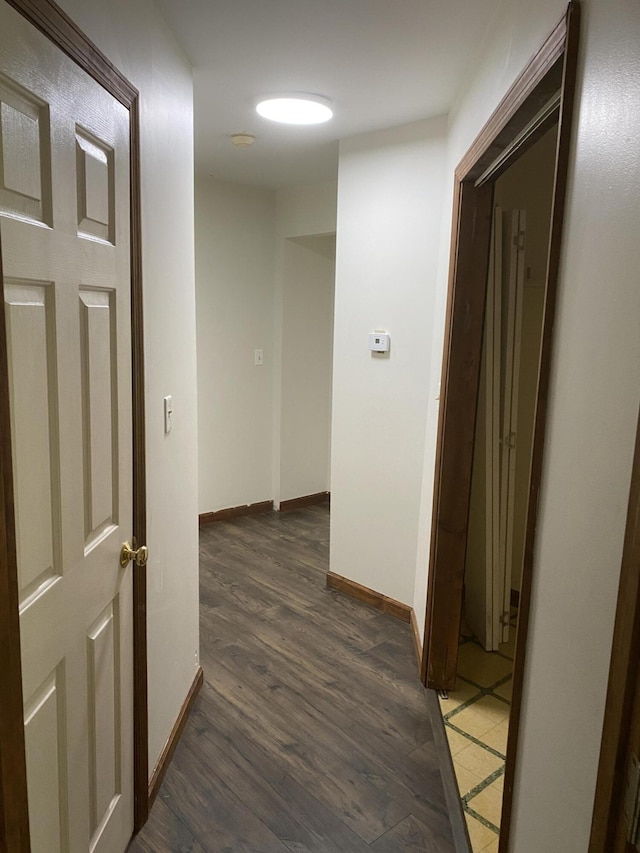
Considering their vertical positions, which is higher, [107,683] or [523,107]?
[523,107]

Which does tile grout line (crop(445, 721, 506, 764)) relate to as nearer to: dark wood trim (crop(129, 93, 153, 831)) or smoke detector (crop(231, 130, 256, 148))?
dark wood trim (crop(129, 93, 153, 831))

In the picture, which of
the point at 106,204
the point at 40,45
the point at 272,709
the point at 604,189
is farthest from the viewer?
the point at 272,709

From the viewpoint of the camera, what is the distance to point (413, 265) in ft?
9.23

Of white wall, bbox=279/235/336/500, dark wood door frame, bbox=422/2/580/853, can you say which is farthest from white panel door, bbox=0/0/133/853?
white wall, bbox=279/235/336/500

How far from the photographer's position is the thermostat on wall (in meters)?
2.95

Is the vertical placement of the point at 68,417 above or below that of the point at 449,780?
above

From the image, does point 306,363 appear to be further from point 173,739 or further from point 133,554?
point 133,554

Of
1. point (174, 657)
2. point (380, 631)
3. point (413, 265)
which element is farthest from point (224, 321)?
point (174, 657)

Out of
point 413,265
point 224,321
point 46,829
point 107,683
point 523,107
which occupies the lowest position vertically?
point 46,829

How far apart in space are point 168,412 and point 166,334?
246mm

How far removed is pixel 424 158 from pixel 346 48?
853 mm

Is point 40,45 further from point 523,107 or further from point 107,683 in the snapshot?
point 107,683

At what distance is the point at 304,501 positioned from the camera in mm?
4809

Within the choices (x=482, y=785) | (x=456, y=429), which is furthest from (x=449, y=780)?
(x=456, y=429)
